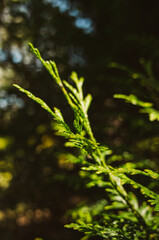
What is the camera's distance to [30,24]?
3.62 meters

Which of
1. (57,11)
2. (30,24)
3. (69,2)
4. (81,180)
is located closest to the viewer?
(81,180)

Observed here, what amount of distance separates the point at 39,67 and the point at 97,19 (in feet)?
5.29

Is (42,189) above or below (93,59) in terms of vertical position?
below

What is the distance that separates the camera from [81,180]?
218 centimetres

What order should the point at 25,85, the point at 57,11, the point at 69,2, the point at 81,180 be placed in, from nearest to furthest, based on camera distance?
1. the point at 81,180
2. the point at 57,11
3. the point at 69,2
4. the point at 25,85

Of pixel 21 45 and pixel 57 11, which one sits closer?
pixel 57 11

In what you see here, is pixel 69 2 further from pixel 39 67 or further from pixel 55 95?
pixel 55 95

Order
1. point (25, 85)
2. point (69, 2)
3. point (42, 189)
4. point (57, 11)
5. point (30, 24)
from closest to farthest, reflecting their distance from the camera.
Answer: point (57, 11) < point (30, 24) < point (69, 2) < point (25, 85) < point (42, 189)

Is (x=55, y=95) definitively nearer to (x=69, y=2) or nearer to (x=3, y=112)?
(x=3, y=112)

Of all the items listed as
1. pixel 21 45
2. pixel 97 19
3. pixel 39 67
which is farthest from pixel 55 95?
pixel 97 19

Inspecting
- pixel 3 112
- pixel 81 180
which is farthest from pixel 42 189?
pixel 81 180

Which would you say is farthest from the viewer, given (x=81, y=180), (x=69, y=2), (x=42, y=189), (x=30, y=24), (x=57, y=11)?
(x=42, y=189)

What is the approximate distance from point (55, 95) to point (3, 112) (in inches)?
47.6

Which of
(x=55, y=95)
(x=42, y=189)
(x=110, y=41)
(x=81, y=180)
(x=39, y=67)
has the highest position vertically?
(x=39, y=67)
